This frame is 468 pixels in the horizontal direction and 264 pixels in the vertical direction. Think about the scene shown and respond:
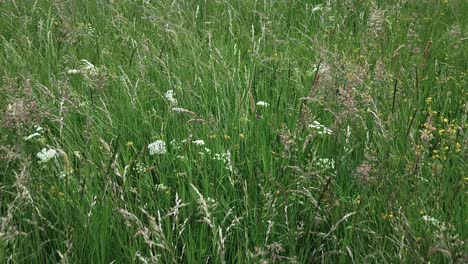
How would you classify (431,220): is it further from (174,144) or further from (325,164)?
(174,144)

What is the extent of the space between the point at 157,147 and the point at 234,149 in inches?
11.9

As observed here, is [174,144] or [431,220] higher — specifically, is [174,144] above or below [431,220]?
below

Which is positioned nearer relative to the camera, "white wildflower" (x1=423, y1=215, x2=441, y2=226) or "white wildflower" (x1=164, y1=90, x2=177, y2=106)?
"white wildflower" (x1=423, y1=215, x2=441, y2=226)

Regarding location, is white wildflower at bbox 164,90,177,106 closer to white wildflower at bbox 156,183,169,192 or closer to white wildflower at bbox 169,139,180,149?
white wildflower at bbox 169,139,180,149

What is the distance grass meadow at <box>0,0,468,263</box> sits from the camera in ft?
6.33

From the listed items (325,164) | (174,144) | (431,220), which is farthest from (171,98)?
(431,220)

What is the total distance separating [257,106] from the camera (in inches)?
115

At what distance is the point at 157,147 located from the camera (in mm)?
2375

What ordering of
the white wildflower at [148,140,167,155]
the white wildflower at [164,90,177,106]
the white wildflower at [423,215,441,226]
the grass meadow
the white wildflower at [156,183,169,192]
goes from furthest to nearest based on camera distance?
the white wildflower at [164,90,177,106]
the white wildflower at [148,140,167,155]
the white wildflower at [156,183,169,192]
the grass meadow
the white wildflower at [423,215,441,226]

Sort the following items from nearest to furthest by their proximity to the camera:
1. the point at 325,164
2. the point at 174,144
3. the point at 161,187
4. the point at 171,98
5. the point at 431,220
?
the point at 431,220 < the point at 161,187 < the point at 325,164 < the point at 174,144 < the point at 171,98

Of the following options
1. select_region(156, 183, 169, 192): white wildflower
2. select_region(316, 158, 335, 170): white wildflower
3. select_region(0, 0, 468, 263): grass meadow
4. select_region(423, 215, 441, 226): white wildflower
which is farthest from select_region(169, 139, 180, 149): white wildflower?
select_region(423, 215, 441, 226): white wildflower

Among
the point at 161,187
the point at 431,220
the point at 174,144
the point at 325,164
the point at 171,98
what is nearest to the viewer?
the point at 431,220

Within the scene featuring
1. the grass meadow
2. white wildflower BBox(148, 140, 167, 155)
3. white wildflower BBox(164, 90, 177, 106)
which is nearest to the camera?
the grass meadow

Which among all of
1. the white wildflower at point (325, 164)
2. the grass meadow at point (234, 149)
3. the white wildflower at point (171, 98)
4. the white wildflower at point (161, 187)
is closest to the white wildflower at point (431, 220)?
the grass meadow at point (234, 149)
